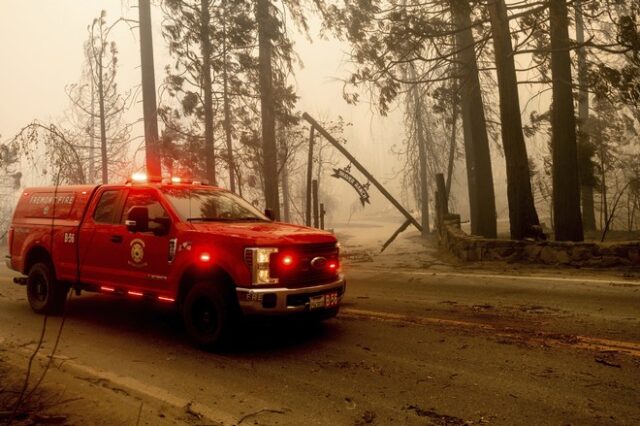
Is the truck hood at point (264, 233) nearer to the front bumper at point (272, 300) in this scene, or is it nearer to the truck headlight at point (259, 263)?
the truck headlight at point (259, 263)

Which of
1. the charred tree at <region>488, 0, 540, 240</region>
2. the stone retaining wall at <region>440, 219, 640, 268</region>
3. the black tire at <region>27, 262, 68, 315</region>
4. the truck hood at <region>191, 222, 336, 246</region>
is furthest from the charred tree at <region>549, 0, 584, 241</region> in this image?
the black tire at <region>27, 262, 68, 315</region>

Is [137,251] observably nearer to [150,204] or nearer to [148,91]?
[150,204]

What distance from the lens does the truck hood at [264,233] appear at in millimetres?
5258

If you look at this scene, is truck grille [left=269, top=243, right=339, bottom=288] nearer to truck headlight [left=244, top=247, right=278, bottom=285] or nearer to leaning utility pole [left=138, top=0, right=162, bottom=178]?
truck headlight [left=244, top=247, right=278, bottom=285]

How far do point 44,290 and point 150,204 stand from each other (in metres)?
2.66

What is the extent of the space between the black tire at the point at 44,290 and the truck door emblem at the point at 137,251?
194 centimetres

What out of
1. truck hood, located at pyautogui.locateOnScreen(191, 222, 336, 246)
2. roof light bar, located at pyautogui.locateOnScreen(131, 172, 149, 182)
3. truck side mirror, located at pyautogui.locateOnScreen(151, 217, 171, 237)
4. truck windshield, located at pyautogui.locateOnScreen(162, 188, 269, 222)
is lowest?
truck hood, located at pyautogui.locateOnScreen(191, 222, 336, 246)

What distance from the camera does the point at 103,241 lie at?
263 inches

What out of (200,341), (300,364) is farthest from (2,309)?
(300,364)

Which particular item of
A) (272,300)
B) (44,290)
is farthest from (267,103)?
(272,300)

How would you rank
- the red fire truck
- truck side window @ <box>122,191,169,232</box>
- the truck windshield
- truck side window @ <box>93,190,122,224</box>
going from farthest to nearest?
truck side window @ <box>93,190,122,224</box>, the truck windshield, truck side window @ <box>122,191,169,232</box>, the red fire truck

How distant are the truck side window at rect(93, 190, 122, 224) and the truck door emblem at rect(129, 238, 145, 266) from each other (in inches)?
24.9

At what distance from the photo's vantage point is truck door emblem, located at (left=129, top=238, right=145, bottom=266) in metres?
6.16

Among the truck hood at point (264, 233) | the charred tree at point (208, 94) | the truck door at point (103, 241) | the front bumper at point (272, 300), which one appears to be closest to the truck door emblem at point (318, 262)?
the truck hood at point (264, 233)
